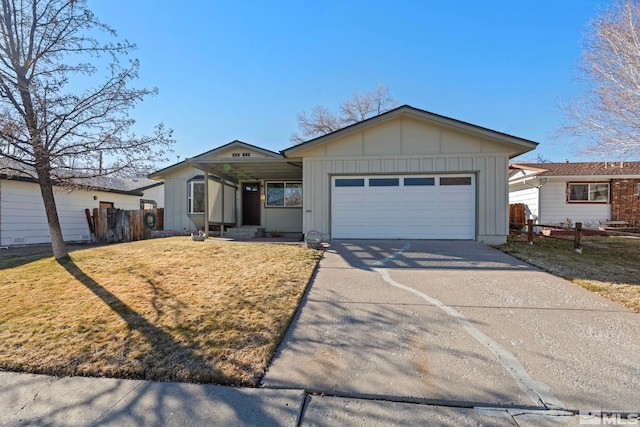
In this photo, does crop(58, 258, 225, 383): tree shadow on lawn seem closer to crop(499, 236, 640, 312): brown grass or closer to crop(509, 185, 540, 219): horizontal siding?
crop(499, 236, 640, 312): brown grass

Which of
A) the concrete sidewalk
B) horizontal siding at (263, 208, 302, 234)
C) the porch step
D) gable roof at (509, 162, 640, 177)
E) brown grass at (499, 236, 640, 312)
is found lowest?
the concrete sidewalk

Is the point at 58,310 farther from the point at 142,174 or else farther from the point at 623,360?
the point at 623,360

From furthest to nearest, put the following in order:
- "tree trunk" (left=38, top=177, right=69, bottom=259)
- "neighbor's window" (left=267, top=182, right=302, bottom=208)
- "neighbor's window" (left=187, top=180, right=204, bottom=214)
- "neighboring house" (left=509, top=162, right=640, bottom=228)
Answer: "neighboring house" (left=509, top=162, right=640, bottom=228)
"neighbor's window" (left=187, top=180, right=204, bottom=214)
"neighbor's window" (left=267, top=182, right=302, bottom=208)
"tree trunk" (left=38, top=177, right=69, bottom=259)

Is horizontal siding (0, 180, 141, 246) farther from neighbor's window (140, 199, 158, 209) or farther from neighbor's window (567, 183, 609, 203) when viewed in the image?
neighbor's window (567, 183, 609, 203)

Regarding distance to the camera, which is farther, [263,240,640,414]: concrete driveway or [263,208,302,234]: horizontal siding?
[263,208,302,234]: horizontal siding

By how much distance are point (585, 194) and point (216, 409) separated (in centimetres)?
1938

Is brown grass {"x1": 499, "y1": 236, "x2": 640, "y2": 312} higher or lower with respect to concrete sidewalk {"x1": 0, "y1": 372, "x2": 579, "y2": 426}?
higher

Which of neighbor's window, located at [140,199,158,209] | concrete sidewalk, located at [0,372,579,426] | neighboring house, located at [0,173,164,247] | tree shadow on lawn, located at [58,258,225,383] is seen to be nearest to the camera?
concrete sidewalk, located at [0,372,579,426]

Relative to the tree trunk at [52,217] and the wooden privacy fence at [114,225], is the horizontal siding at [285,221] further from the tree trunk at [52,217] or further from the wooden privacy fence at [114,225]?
the tree trunk at [52,217]

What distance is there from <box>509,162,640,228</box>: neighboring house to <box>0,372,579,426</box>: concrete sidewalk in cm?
1607

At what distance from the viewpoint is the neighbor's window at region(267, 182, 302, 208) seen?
13.9 m

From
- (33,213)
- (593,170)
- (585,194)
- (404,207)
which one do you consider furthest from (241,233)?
(593,170)

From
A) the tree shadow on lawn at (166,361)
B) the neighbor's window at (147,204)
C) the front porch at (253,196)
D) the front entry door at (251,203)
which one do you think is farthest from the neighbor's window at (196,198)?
the tree shadow on lawn at (166,361)

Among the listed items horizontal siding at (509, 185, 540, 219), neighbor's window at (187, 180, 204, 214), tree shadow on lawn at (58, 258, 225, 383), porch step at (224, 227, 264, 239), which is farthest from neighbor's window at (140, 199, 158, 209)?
horizontal siding at (509, 185, 540, 219)
